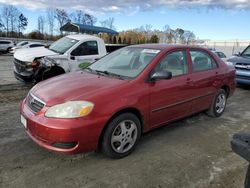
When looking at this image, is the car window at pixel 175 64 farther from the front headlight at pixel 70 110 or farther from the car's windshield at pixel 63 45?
the car's windshield at pixel 63 45

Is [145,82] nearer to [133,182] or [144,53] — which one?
[144,53]

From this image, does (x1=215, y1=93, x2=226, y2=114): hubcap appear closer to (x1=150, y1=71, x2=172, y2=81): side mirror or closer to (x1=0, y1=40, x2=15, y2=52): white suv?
(x1=150, y1=71, x2=172, y2=81): side mirror

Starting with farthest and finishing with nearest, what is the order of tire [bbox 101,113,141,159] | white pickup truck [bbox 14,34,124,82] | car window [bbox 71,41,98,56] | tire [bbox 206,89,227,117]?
1. car window [bbox 71,41,98,56]
2. white pickup truck [bbox 14,34,124,82]
3. tire [bbox 206,89,227,117]
4. tire [bbox 101,113,141,159]

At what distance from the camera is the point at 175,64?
458cm

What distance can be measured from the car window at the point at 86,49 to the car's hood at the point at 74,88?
13.5 ft

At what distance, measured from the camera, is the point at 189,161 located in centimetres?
373

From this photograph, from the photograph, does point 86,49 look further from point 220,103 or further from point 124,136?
point 124,136

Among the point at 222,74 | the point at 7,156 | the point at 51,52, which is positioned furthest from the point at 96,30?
the point at 7,156

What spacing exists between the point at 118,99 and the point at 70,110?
0.66m

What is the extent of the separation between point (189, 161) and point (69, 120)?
1.79m

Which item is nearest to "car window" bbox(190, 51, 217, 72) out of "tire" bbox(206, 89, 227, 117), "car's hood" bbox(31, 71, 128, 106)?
"tire" bbox(206, 89, 227, 117)

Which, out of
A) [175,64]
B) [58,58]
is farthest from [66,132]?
[58,58]

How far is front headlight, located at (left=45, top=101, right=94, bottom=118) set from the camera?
127 inches

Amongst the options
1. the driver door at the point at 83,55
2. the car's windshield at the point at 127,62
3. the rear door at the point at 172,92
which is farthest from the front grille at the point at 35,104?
the driver door at the point at 83,55
